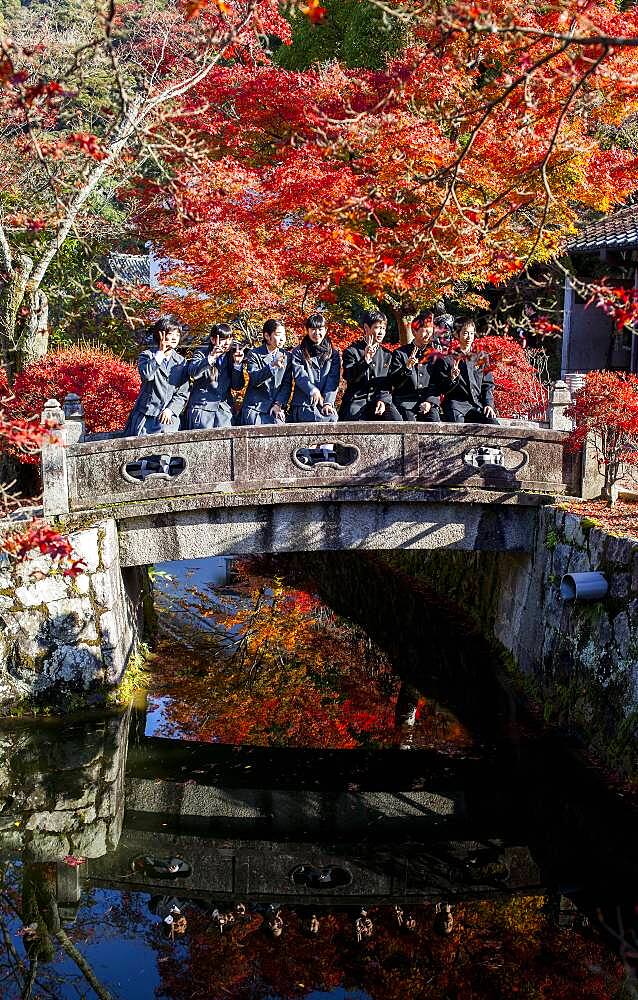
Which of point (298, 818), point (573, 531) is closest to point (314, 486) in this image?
point (573, 531)

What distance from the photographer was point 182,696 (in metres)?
11.6

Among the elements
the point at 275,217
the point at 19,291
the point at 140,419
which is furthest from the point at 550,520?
the point at 19,291

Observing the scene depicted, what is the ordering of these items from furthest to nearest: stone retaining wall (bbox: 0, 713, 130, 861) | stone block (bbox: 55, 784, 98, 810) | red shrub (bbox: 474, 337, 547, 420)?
red shrub (bbox: 474, 337, 547, 420)
stone block (bbox: 55, 784, 98, 810)
stone retaining wall (bbox: 0, 713, 130, 861)

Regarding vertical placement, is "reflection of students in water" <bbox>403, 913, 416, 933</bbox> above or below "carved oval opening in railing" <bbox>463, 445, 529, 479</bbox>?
below

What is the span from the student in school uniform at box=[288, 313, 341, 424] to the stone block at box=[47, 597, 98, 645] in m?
3.29

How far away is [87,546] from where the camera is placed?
10.1 m

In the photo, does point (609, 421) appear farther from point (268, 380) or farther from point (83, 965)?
point (83, 965)

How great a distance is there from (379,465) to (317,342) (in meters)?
1.65

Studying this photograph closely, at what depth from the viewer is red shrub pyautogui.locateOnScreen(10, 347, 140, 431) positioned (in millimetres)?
12742

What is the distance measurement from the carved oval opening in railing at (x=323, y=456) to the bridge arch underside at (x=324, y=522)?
1.02 feet

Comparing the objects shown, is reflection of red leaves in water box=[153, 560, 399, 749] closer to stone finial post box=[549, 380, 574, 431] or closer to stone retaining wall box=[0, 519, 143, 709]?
stone retaining wall box=[0, 519, 143, 709]

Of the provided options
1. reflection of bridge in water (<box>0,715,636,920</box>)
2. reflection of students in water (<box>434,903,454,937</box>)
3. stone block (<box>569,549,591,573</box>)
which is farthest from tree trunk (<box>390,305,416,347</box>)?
reflection of students in water (<box>434,903,454,937</box>)

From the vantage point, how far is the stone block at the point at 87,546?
1003 centimetres

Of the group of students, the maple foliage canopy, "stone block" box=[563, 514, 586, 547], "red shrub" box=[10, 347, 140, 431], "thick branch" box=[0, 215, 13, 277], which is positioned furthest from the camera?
the maple foliage canopy
